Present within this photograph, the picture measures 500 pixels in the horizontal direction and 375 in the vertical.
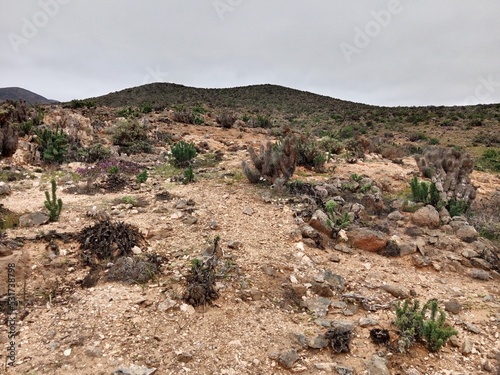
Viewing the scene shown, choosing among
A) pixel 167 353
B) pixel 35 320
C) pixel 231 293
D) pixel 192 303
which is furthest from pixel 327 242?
pixel 35 320

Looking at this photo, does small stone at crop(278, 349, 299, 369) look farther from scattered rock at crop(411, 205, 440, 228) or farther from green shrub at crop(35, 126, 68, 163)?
green shrub at crop(35, 126, 68, 163)

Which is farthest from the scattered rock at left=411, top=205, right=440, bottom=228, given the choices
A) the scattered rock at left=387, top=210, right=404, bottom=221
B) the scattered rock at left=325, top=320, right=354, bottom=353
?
the scattered rock at left=325, top=320, right=354, bottom=353

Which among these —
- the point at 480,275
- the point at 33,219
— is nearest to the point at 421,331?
the point at 480,275

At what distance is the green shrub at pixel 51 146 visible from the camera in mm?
8102

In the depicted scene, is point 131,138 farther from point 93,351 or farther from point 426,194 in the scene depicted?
point 93,351

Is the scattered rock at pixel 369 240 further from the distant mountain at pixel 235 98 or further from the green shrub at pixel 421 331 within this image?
the distant mountain at pixel 235 98

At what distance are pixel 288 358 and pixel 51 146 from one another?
759 cm

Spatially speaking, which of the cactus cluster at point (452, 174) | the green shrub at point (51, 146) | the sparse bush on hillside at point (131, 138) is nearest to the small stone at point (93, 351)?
the cactus cluster at point (452, 174)

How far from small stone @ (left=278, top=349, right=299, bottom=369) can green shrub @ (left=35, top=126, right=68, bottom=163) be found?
23.8 ft

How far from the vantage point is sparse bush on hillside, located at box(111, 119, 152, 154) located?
32.6 ft

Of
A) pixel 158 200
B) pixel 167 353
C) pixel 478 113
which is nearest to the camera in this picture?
pixel 167 353

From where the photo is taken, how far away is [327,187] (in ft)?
21.5

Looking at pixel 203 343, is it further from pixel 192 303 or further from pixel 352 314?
pixel 352 314

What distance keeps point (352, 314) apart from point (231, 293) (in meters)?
1.18
